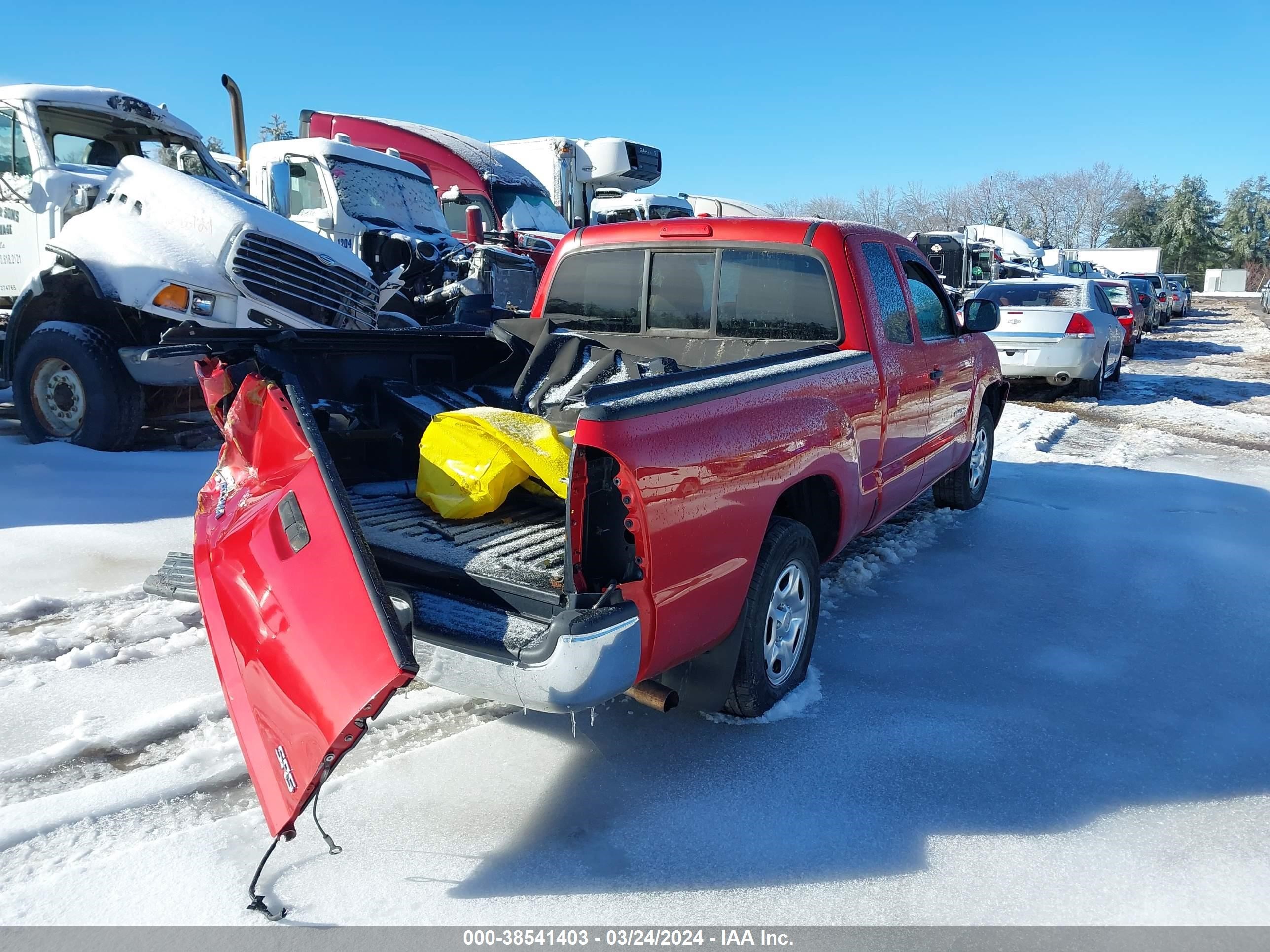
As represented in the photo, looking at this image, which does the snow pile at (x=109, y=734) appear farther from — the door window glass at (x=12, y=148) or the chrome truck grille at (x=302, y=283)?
the door window glass at (x=12, y=148)

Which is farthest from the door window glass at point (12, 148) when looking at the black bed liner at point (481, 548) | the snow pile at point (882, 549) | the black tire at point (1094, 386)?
the black tire at point (1094, 386)

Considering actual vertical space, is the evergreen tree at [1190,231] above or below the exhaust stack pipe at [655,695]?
above

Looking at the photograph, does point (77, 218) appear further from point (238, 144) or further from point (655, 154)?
point (655, 154)

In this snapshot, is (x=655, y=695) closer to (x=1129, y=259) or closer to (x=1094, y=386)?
(x=1094, y=386)

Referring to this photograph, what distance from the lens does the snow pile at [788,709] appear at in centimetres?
361

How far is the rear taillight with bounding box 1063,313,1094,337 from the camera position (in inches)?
481

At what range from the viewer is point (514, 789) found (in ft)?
10.3

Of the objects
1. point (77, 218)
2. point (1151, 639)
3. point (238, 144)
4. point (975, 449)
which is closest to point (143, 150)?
point (77, 218)

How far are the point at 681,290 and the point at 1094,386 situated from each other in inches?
419

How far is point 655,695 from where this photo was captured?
3.29 metres

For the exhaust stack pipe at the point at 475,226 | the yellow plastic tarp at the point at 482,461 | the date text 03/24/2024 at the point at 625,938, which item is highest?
the exhaust stack pipe at the point at 475,226

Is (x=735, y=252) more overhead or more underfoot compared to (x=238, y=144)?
more underfoot

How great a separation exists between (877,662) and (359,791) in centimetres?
227

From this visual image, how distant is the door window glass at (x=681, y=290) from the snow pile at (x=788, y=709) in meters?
1.83
